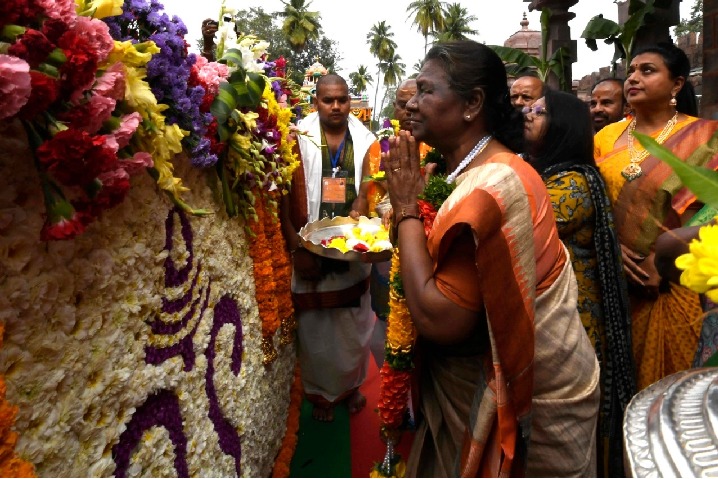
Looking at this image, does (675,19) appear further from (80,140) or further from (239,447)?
(80,140)

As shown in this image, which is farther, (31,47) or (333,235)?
(333,235)

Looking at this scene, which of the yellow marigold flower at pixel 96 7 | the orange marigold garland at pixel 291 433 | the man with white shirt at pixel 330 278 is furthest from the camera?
the man with white shirt at pixel 330 278

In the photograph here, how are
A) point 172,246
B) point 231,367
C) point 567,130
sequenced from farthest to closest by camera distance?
1. point 567,130
2. point 231,367
3. point 172,246

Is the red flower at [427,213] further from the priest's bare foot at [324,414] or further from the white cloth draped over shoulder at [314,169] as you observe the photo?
the priest's bare foot at [324,414]

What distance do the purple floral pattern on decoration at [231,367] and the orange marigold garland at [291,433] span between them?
858 millimetres

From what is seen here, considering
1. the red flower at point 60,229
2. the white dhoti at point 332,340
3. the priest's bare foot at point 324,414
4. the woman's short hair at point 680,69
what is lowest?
the priest's bare foot at point 324,414

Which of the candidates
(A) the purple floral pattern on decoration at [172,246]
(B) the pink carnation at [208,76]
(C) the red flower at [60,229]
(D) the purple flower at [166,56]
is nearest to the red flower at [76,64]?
(C) the red flower at [60,229]

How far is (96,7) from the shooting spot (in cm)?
114

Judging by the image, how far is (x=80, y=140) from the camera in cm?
100

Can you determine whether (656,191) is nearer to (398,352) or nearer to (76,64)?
Result: (398,352)

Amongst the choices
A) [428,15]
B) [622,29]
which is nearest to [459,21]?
[428,15]

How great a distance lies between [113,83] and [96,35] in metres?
0.10

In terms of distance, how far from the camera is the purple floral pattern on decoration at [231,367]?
2.04m

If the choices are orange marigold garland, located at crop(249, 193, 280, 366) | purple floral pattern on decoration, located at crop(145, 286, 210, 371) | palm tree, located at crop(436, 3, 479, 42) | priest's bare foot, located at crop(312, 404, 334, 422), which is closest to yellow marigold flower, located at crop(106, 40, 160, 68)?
purple floral pattern on decoration, located at crop(145, 286, 210, 371)
